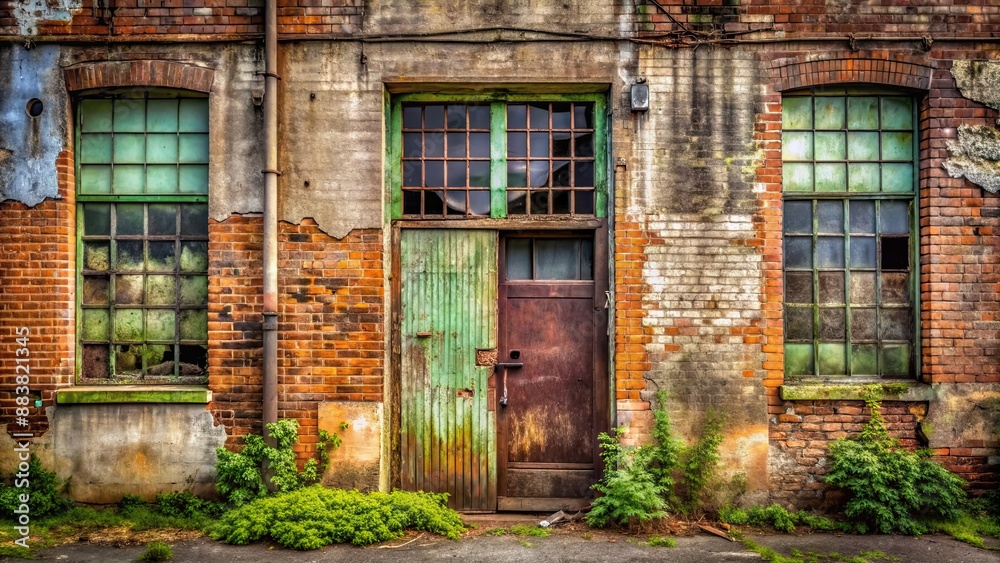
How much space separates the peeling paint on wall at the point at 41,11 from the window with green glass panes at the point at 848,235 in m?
6.15

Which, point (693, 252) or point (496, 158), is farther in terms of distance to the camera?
point (496, 158)

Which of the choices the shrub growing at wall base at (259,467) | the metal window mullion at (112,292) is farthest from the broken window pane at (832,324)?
the metal window mullion at (112,292)

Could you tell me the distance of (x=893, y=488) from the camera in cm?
538

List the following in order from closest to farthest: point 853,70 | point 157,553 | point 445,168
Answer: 1. point 157,553
2. point 853,70
3. point 445,168

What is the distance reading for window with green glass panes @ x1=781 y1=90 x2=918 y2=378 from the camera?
19.4 feet

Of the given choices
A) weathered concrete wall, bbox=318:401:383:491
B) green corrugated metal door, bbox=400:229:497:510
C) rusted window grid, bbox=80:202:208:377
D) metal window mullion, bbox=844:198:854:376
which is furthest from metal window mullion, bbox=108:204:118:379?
metal window mullion, bbox=844:198:854:376

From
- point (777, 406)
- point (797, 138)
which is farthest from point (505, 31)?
point (777, 406)

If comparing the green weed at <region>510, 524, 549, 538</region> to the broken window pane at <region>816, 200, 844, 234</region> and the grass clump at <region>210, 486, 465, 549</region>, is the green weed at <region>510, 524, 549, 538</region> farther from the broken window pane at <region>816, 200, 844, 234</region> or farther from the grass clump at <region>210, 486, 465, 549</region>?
the broken window pane at <region>816, 200, 844, 234</region>

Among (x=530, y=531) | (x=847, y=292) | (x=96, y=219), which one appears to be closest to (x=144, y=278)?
(x=96, y=219)

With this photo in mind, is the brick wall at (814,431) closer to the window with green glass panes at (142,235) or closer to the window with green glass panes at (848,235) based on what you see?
the window with green glass panes at (848,235)

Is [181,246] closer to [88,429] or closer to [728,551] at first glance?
[88,429]

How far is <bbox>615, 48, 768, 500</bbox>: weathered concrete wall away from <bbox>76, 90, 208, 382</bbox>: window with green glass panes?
3.65 m

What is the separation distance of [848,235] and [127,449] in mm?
6337

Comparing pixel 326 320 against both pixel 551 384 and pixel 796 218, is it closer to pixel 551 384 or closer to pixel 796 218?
pixel 551 384
